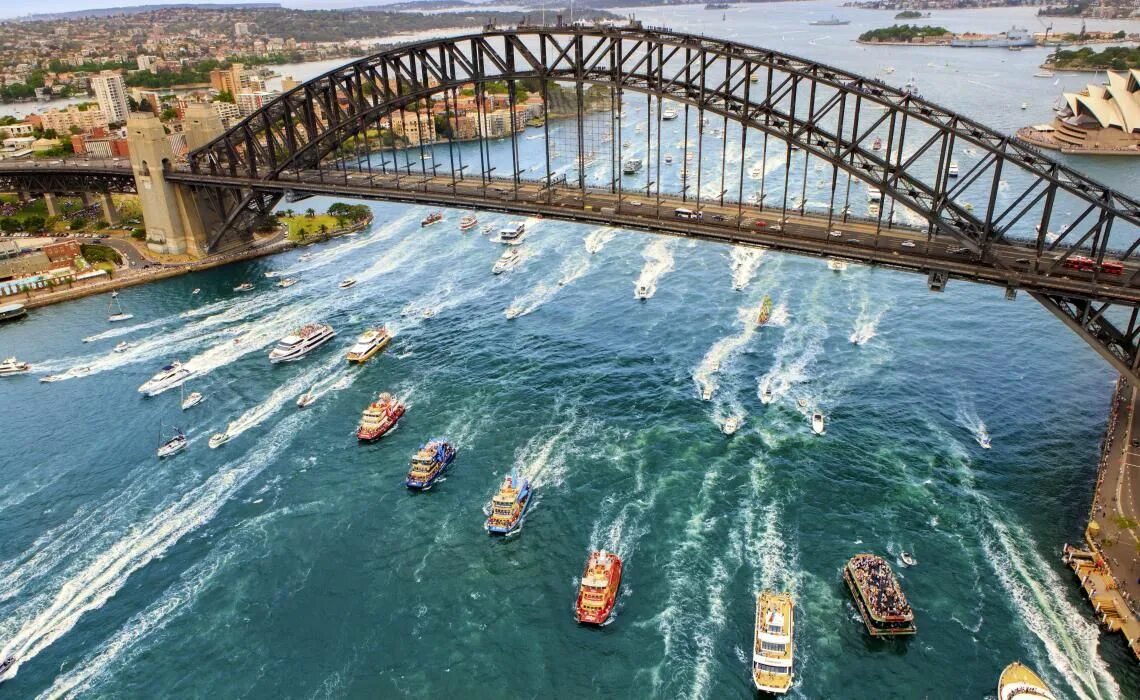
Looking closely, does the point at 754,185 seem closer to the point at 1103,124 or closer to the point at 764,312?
the point at 764,312

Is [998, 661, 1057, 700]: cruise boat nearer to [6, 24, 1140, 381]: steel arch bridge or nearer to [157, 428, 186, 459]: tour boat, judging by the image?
[6, 24, 1140, 381]: steel arch bridge

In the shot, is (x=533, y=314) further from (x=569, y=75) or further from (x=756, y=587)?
(x=756, y=587)

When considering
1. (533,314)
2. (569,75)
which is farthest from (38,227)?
(569,75)

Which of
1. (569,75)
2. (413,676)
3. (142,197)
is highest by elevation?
(569,75)

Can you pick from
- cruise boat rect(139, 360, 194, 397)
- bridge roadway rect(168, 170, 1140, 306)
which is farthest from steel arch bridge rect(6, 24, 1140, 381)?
cruise boat rect(139, 360, 194, 397)

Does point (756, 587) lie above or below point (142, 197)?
below

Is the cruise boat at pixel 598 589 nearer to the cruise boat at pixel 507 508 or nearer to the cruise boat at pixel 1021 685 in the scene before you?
the cruise boat at pixel 507 508

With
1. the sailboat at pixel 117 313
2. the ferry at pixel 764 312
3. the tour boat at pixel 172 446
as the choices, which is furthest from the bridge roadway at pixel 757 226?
the tour boat at pixel 172 446
